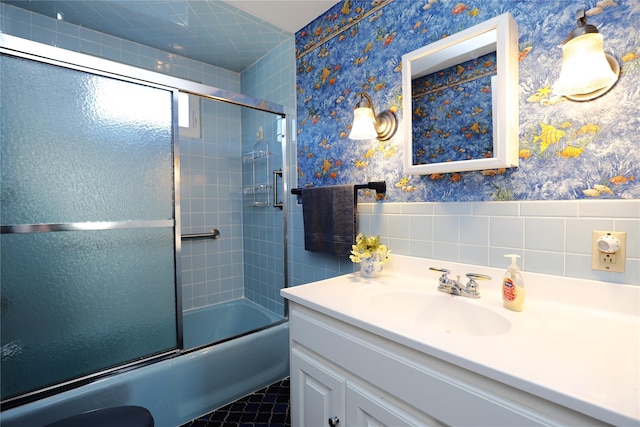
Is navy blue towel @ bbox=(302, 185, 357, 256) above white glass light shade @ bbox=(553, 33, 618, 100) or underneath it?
underneath

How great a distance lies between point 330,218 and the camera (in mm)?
1564

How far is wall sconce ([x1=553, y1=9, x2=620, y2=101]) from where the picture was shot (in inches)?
31.2

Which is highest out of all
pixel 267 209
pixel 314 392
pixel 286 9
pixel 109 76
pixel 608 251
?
pixel 286 9

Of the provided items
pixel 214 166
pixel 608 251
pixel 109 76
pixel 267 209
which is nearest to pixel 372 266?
pixel 608 251

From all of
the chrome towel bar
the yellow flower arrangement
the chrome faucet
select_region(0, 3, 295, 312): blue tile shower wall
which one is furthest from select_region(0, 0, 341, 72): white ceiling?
the chrome faucet

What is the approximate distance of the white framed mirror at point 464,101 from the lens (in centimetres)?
99

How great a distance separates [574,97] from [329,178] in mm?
1132

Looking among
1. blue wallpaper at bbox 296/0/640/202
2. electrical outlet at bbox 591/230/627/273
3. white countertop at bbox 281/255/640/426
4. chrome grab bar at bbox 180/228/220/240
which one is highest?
blue wallpaper at bbox 296/0/640/202

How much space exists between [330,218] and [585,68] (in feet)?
3.66

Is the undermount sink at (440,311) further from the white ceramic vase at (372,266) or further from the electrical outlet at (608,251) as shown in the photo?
the electrical outlet at (608,251)

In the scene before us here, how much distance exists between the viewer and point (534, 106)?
97 centimetres

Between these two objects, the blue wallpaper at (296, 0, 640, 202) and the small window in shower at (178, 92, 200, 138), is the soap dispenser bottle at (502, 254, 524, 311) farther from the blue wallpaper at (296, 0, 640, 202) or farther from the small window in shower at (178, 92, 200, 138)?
the small window in shower at (178, 92, 200, 138)

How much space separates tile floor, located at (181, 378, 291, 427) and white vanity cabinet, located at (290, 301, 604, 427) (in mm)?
474

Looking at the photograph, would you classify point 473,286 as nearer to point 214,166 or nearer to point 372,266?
point 372,266
